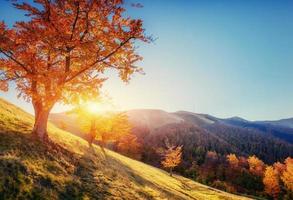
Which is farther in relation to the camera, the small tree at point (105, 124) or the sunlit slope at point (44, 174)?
the small tree at point (105, 124)

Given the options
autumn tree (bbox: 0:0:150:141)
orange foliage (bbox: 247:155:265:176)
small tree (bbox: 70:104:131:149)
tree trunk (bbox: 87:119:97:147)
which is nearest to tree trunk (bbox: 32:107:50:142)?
autumn tree (bbox: 0:0:150:141)

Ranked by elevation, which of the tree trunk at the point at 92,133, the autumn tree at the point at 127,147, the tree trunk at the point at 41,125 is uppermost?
the tree trunk at the point at 41,125

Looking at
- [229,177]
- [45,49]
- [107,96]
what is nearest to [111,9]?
[45,49]

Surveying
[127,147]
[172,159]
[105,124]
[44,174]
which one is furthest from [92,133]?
[127,147]

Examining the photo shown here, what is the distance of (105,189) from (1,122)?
11860 millimetres

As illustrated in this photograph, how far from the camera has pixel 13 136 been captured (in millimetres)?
19797

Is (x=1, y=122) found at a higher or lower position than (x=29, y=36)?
lower

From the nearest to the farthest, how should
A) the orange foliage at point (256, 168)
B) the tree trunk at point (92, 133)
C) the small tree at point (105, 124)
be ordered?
the tree trunk at point (92, 133), the small tree at point (105, 124), the orange foliage at point (256, 168)

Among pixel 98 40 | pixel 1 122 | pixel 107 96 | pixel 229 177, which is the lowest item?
pixel 229 177

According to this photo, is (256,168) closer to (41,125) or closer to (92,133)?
(92,133)

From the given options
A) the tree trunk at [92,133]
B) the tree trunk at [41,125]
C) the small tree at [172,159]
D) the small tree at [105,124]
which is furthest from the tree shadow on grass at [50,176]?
the small tree at [172,159]

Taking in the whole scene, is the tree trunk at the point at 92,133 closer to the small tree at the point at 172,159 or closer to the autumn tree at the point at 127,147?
the small tree at the point at 172,159

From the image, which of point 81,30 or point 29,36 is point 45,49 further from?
point 81,30

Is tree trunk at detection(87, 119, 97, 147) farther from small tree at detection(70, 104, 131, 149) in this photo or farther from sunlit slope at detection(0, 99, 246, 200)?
sunlit slope at detection(0, 99, 246, 200)
